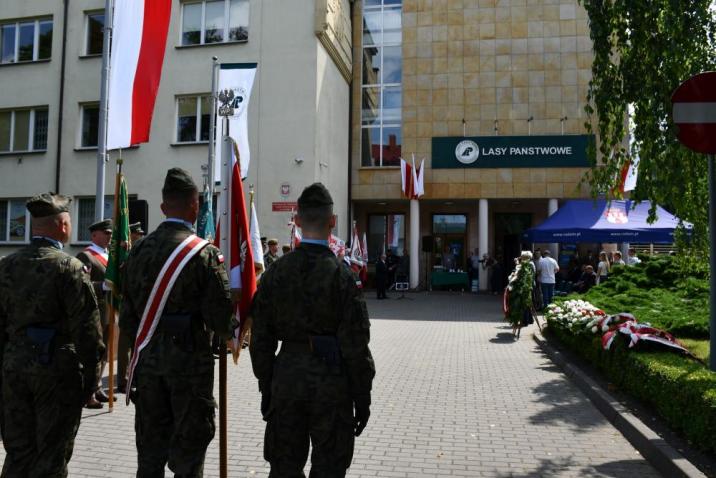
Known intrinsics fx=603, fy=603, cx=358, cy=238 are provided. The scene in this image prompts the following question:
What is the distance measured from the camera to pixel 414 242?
88.4 feet

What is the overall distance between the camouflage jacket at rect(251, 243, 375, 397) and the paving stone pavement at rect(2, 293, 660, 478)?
1956 millimetres

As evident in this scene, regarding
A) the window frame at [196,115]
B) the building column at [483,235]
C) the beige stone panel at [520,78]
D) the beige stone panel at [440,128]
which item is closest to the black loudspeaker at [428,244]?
the building column at [483,235]

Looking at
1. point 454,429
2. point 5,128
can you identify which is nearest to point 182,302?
point 454,429

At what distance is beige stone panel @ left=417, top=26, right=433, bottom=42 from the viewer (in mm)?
26641

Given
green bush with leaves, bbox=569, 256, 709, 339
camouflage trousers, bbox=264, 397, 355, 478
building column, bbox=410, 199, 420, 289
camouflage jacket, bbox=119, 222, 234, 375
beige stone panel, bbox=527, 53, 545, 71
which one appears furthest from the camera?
building column, bbox=410, 199, 420, 289

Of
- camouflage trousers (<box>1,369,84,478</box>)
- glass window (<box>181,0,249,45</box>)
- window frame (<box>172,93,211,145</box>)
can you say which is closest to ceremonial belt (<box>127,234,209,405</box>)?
camouflage trousers (<box>1,369,84,478</box>)

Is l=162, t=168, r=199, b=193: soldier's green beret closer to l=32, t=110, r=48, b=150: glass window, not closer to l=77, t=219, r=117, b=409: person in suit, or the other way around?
l=77, t=219, r=117, b=409: person in suit

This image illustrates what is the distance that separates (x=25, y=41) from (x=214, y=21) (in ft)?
26.2

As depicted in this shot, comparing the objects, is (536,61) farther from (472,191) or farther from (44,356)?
(44,356)

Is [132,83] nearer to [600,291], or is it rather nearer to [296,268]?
[296,268]

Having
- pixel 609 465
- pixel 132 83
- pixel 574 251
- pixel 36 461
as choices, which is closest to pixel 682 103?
pixel 609 465

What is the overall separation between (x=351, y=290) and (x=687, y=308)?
29.9ft

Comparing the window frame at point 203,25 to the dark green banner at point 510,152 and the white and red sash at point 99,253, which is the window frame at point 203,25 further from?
the white and red sash at point 99,253

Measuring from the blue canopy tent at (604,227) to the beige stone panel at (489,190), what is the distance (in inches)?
212
